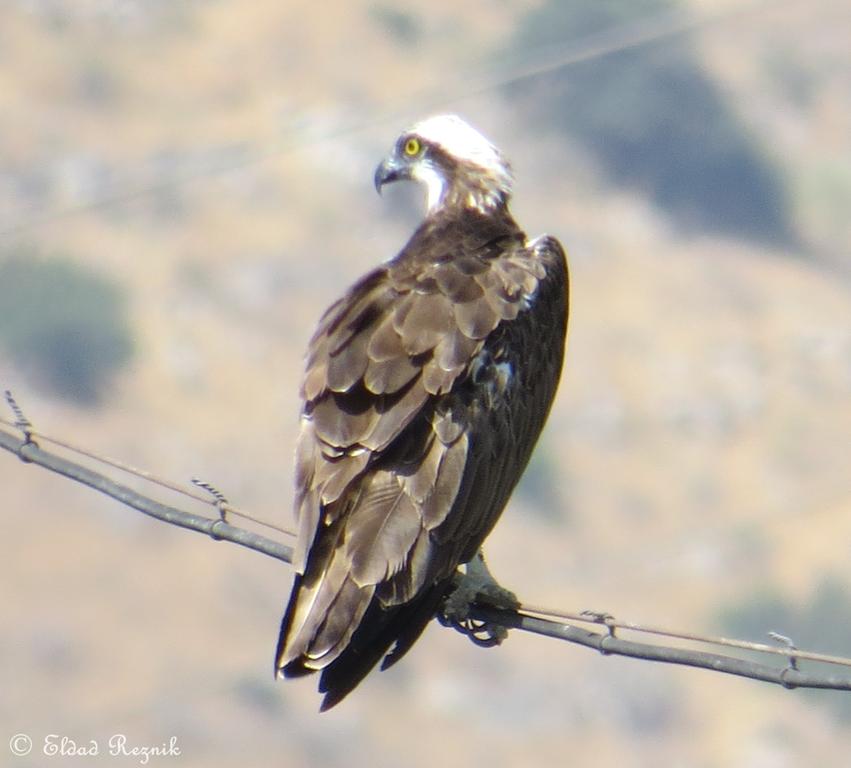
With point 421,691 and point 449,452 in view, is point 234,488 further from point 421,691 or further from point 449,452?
point 449,452

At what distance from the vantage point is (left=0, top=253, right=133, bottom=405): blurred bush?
44250mm

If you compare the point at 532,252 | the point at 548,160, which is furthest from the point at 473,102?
the point at 532,252

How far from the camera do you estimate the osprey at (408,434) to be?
21.3ft

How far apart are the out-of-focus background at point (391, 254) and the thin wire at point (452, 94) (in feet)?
0.57

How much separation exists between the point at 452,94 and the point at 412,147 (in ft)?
Result: 134

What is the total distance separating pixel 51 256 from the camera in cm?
4866

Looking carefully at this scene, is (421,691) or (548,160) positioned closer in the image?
(421,691)

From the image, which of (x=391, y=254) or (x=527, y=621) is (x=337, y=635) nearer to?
(x=527, y=621)

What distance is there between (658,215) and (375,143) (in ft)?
28.8

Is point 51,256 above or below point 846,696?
above

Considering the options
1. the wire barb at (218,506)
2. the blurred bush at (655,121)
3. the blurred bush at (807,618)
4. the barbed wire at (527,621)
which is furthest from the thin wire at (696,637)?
the blurred bush at (655,121)

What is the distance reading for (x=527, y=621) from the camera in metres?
6.07

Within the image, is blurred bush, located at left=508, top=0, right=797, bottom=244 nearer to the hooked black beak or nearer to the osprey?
the hooked black beak

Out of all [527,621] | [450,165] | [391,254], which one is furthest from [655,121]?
[527,621]
